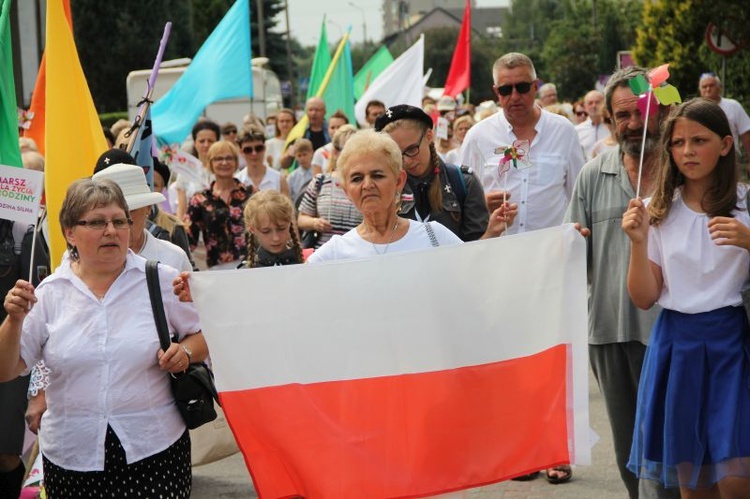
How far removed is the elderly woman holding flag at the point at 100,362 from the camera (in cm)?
467

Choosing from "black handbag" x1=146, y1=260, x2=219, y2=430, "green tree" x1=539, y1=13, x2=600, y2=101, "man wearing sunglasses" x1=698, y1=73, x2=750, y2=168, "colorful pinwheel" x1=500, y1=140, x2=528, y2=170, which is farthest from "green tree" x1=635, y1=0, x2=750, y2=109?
"green tree" x1=539, y1=13, x2=600, y2=101

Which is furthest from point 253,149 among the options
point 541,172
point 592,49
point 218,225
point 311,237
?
point 592,49

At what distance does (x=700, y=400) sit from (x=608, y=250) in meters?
0.98

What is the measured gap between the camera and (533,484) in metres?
7.31

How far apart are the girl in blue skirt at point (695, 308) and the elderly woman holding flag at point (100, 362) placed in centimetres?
193

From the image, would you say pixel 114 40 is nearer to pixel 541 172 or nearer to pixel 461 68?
pixel 461 68

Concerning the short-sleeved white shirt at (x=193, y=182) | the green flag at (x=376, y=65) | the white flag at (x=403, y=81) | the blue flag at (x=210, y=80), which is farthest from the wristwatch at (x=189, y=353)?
the green flag at (x=376, y=65)

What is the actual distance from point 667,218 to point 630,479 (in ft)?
4.73

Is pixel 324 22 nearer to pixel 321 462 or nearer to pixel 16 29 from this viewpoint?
pixel 16 29

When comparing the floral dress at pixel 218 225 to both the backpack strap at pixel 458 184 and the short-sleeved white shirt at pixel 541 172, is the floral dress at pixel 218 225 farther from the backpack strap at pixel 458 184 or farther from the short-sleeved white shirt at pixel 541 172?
the backpack strap at pixel 458 184

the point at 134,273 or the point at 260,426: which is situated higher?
the point at 134,273

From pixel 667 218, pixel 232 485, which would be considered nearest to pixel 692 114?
pixel 667 218

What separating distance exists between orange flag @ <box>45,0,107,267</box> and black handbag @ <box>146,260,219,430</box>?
1955 mm

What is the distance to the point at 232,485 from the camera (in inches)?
305
